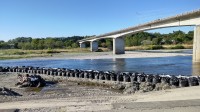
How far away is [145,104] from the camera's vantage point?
49.1ft

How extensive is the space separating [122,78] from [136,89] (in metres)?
6.15

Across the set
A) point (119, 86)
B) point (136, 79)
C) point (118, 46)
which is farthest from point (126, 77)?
point (118, 46)

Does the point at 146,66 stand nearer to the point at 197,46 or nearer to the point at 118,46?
the point at 197,46

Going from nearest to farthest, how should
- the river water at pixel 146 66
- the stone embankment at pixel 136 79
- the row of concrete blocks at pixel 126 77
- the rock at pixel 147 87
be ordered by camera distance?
the rock at pixel 147 87 → the stone embankment at pixel 136 79 → the row of concrete blocks at pixel 126 77 → the river water at pixel 146 66

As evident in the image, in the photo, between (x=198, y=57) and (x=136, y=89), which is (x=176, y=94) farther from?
(x=198, y=57)

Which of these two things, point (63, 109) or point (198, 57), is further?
point (198, 57)

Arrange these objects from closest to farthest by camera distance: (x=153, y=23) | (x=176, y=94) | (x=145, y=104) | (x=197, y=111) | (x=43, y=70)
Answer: (x=197, y=111), (x=145, y=104), (x=176, y=94), (x=43, y=70), (x=153, y=23)

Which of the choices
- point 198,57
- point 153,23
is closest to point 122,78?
point 198,57

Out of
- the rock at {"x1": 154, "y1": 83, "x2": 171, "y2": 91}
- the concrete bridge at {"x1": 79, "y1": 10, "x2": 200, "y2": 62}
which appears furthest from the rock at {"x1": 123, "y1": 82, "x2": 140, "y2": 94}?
the concrete bridge at {"x1": 79, "y1": 10, "x2": 200, "y2": 62}

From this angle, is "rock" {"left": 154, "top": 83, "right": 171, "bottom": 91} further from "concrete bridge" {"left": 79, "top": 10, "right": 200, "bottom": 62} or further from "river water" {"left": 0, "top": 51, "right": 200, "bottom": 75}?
"concrete bridge" {"left": 79, "top": 10, "right": 200, "bottom": 62}

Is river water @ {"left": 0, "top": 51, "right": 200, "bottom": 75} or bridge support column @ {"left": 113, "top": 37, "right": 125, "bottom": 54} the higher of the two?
bridge support column @ {"left": 113, "top": 37, "right": 125, "bottom": 54}

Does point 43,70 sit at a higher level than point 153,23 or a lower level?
lower

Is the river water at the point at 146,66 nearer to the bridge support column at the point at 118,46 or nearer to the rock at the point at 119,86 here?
the rock at the point at 119,86

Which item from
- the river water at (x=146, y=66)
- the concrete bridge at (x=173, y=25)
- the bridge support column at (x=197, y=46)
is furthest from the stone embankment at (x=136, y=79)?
the bridge support column at (x=197, y=46)
